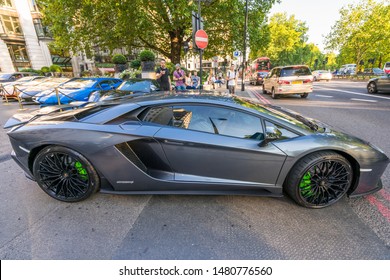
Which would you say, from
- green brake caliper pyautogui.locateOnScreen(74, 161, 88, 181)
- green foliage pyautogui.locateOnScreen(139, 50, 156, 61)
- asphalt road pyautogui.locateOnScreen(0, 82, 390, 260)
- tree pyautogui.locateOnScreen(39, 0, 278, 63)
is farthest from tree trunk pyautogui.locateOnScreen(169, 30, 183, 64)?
green brake caliper pyautogui.locateOnScreen(74, 161, 88, 181)

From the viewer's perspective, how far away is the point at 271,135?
82.6 inches

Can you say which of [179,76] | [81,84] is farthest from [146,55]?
[179,76]

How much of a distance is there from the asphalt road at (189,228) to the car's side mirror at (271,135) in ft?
2.56

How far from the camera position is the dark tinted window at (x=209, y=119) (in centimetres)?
215

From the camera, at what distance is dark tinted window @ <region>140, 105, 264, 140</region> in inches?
84.7

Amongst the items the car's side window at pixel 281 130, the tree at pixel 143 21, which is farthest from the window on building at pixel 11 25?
the car's side window at pixel 281 130

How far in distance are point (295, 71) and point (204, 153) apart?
10.0m

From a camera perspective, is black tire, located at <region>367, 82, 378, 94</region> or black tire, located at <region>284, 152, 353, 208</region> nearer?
black tire, located at <region>284, 152, 353, 208</region>

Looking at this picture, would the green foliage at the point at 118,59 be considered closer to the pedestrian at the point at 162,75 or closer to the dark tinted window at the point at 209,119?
the pedestrian at the point at 162,75

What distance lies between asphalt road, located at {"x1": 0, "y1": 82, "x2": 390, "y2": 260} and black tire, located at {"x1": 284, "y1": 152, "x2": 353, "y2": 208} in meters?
0.14

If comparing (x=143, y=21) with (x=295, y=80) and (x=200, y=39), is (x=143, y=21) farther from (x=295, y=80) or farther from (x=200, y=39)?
(x=295, y=80)

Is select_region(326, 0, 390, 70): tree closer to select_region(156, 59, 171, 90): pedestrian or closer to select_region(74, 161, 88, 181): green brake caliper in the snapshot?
select_region(156, 59, 171, 90): pedestrian
